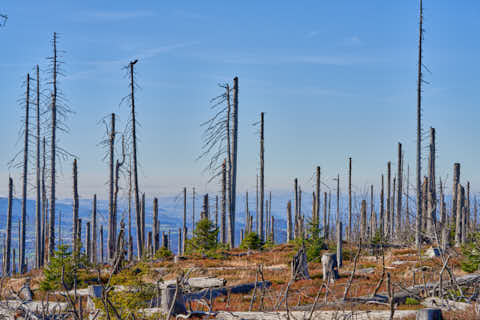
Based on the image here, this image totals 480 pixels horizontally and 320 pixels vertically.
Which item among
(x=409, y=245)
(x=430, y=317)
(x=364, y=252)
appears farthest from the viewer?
(x=409, y=245)

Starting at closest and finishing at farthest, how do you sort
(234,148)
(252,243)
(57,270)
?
1. (57,270)
2. (234,148)
3. (252,243)

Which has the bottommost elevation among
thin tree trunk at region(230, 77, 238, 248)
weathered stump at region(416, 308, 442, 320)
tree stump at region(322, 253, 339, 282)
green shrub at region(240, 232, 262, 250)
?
green shrub at region(240, 232, 262, 250)

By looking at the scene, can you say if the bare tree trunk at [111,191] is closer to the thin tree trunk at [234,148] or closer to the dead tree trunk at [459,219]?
the thin tree trunk at [234,148]

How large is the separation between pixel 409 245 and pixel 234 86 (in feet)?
45.3

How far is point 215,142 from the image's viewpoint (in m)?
32.5

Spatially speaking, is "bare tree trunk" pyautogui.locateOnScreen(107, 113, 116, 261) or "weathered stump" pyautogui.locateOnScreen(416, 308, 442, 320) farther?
"bare tree trunk" pyautogui.locateOnScreen(107, 113, 116, 261)

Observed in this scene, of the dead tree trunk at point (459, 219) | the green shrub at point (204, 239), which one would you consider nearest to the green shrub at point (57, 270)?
the green shrub at point (204, 239)

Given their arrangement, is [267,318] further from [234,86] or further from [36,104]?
[36,104]

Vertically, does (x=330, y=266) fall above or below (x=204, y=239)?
above

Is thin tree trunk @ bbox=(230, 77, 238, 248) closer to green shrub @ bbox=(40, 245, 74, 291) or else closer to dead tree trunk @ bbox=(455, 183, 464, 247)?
dead tree trunk @ bbox=(455, 183, 464, 247)

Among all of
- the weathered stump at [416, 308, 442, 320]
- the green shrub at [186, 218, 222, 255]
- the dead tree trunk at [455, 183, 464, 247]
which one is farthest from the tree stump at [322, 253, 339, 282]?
the dead tree trunk at [455, 183, 464, 247]

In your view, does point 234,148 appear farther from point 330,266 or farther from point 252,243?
point 330,266

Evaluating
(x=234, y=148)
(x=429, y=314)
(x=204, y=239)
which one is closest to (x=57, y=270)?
(x=204, y=239)

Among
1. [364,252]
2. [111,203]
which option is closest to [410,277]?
[364,252]
